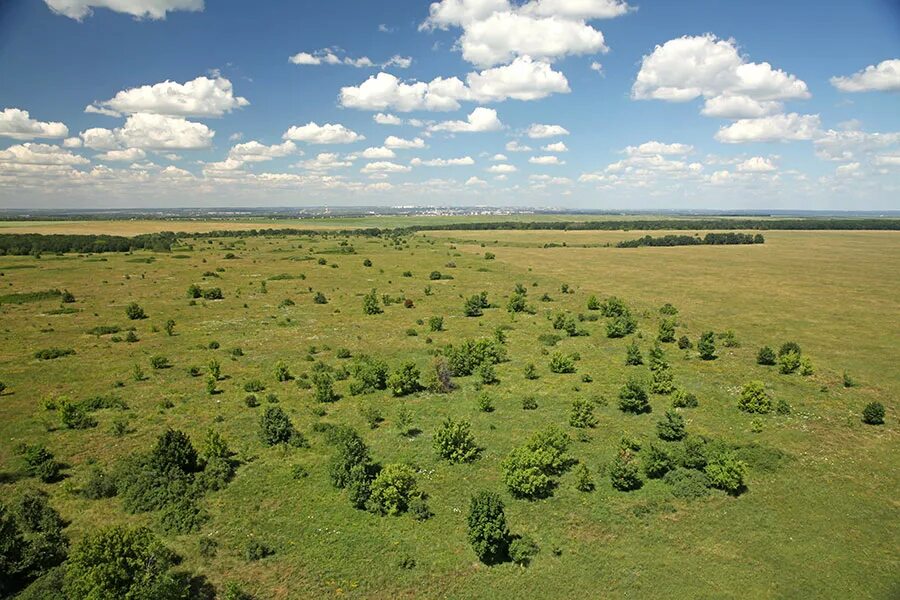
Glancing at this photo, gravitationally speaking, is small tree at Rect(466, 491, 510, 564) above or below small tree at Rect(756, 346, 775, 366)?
below

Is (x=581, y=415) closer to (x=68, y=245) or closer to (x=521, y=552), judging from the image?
(x=521, y=552)

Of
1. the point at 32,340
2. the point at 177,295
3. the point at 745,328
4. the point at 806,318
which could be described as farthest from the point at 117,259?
the point at 806,318

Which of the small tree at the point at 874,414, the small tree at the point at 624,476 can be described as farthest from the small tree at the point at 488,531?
the small tree at the point at 874,414

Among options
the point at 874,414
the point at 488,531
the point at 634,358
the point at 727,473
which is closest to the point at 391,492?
the point at 488,531

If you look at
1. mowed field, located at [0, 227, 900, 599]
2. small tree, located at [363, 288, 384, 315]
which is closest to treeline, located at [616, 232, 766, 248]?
mowed field, located at [0, 227, 900, 599]

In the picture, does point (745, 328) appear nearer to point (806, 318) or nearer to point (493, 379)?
point (806, 318)

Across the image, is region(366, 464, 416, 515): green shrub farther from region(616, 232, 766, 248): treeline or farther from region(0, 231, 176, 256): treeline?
region(616, 232, 766, 248): treeline
